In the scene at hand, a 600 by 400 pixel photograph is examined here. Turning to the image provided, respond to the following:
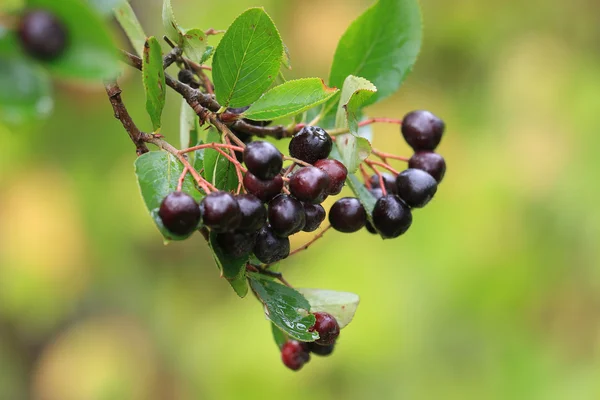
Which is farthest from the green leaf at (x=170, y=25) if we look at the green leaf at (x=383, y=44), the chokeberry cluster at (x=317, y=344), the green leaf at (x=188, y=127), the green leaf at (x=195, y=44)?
the chokeberry cluster at (x=317, y=344)

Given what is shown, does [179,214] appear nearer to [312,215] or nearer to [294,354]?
[312,215]

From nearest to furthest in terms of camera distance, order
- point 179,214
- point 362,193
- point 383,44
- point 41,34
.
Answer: point 41,34 < point 179,214 < point 362,193 < point 383,44

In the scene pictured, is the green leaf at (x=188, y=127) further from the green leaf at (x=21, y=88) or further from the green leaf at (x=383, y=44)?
the green leaf at (x=21, y=88)

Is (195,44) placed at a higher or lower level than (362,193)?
higher

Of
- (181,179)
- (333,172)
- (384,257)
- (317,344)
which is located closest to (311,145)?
(333,172)

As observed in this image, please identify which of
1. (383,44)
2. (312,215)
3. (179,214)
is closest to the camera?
(179,214)

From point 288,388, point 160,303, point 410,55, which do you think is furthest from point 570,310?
point 410,55

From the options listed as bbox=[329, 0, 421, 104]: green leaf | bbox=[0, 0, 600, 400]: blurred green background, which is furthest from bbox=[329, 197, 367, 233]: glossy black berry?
bbox=[0, 0, 600, 400]: blurred green background

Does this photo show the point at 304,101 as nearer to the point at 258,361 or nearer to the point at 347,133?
the point at 347,133
